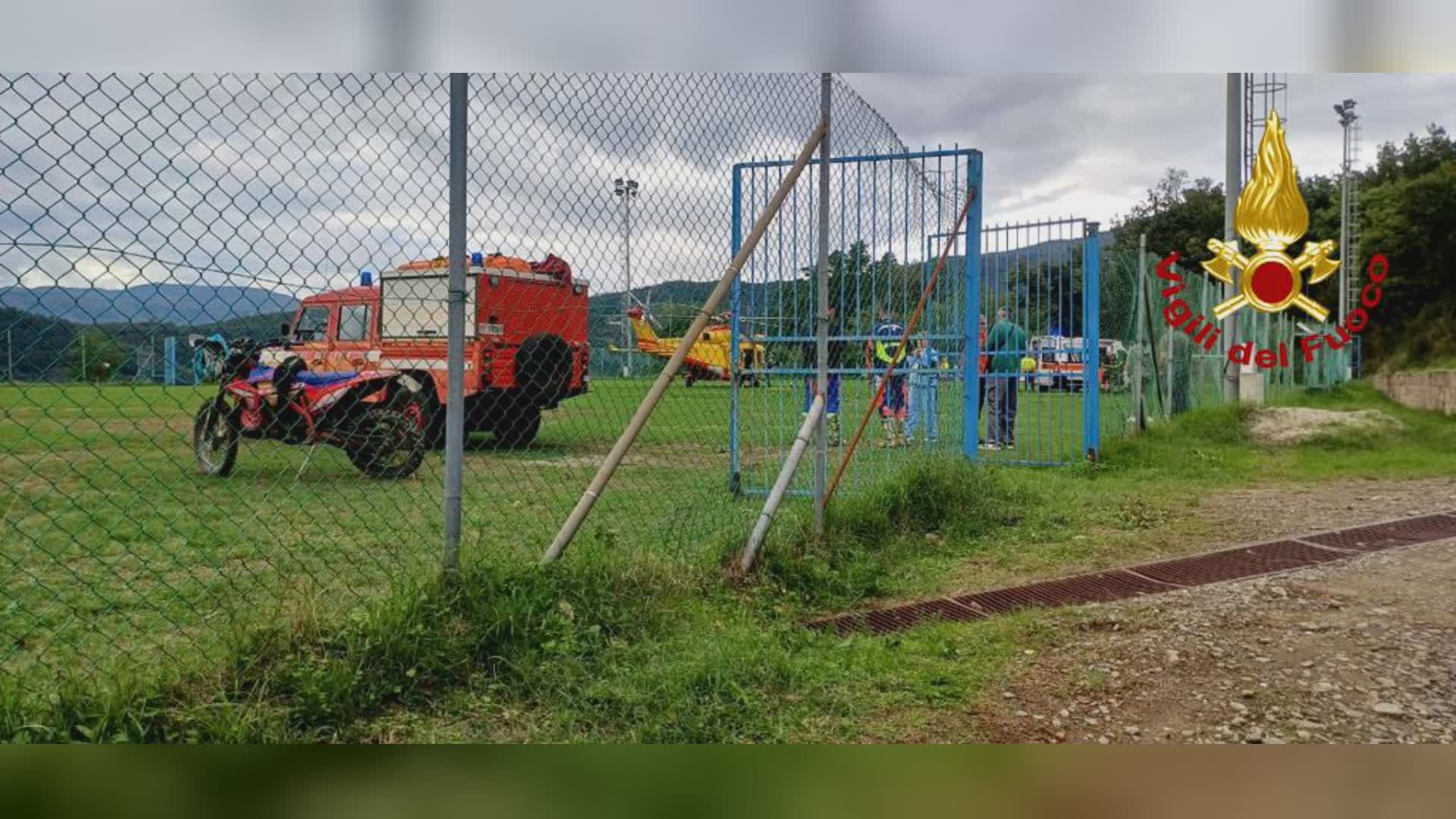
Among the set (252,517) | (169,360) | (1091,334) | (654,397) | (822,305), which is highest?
(1091,334)

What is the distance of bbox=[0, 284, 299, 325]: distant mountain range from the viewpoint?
263cm

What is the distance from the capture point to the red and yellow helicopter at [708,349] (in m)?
4.80

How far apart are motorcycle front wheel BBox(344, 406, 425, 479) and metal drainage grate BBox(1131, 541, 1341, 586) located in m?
4.60

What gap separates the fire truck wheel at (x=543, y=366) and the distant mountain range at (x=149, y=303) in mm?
5725

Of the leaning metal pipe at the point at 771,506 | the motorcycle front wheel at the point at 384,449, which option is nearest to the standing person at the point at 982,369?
the leaning metal pipe at the point at 771,506

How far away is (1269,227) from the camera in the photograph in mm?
13719

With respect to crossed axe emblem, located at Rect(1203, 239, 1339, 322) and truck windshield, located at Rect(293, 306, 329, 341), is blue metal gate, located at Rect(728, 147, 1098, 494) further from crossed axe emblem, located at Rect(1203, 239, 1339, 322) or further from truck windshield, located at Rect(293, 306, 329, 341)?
crossed axe emblem, located at Rect(1203, 239, 1339, 322)

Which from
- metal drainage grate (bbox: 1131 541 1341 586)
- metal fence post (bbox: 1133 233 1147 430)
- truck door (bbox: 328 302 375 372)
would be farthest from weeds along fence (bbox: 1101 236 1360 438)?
truck door (bbox: 328 302 375 372)

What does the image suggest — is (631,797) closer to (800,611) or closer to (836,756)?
(836,756)

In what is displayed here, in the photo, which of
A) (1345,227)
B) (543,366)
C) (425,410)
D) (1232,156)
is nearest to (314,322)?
(425,410)

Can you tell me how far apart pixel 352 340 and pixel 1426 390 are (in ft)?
58.4

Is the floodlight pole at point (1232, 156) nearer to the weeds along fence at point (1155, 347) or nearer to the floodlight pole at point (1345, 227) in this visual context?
the weeds along fence at point (1155, 347)

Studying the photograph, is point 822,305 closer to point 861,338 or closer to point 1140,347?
point 861,338

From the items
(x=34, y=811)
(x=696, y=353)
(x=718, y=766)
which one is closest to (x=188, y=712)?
(x=34, y=811)
